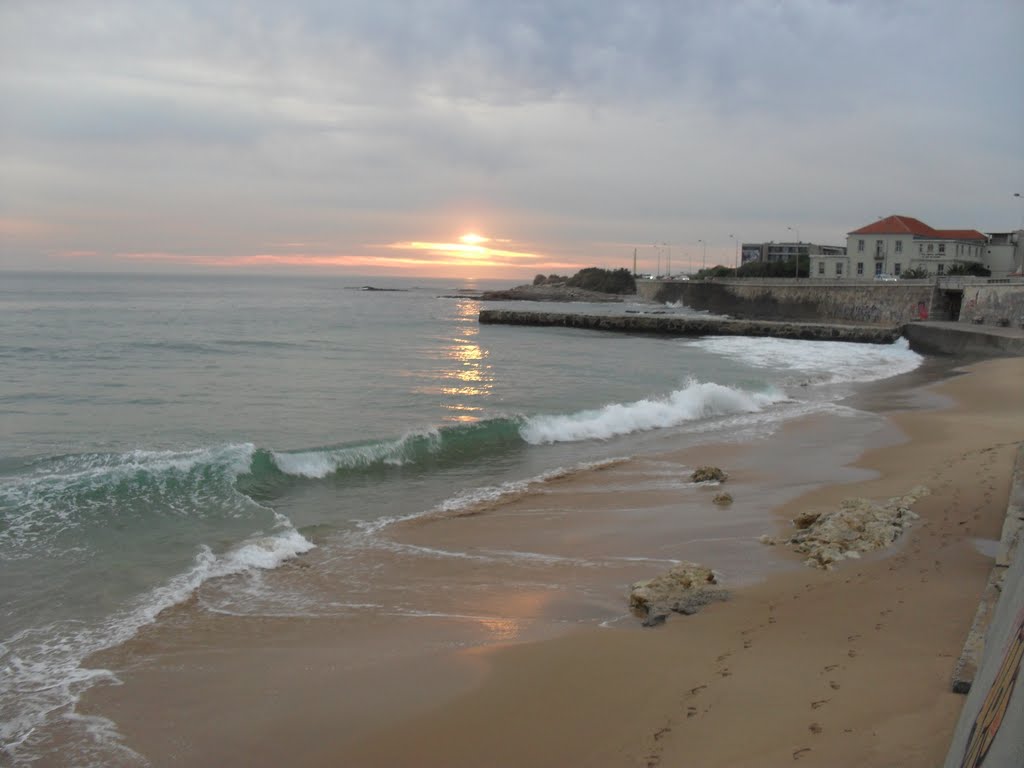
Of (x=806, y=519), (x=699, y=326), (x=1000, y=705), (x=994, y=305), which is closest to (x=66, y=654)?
(x=1000, y=705)

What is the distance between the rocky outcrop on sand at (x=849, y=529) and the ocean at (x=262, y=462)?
1.96 meters

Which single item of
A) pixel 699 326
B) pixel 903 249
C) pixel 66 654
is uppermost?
pixel 903 249

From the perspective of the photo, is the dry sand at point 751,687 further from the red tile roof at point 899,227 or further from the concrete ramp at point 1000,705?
the red tile roof at point 899,227

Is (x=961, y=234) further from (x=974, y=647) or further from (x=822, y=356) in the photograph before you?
(x=974, y=647)

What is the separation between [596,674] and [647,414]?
13368 millimetres

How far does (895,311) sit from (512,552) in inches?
2110

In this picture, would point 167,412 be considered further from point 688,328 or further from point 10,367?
point 688,328

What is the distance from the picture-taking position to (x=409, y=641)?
20.3ft

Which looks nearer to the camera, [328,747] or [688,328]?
[328,747]

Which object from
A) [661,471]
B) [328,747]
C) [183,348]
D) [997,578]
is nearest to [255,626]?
[328,747]

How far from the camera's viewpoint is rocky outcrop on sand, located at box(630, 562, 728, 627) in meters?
6.39

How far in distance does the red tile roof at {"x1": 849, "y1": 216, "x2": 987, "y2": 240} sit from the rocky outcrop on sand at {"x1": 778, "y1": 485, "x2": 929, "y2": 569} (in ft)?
237

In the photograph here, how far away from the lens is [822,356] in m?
36.9

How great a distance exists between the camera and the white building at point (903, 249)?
2702 inches
